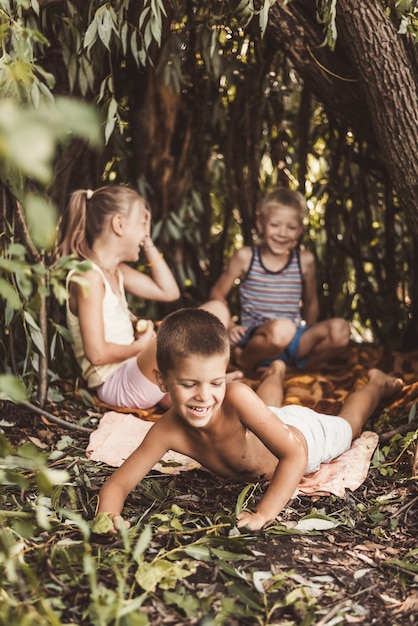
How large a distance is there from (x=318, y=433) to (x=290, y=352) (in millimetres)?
1239

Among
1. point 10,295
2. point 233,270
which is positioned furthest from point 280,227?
point 10,295

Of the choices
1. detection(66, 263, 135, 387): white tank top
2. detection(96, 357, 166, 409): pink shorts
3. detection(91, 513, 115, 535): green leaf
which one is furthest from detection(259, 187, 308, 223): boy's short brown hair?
detection(91, 513, 115, 535): green leaf

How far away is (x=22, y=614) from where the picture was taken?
141 centimetres

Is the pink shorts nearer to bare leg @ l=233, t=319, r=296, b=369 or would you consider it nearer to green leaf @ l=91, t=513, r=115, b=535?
bare leg @ l=233, t=319, r=296, b=369

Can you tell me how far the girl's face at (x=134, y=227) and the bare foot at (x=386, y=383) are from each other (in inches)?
44.0

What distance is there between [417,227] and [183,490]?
1.41m

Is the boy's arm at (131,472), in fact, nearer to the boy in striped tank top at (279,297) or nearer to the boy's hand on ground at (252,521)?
the boy's hand on ground at (252,521)

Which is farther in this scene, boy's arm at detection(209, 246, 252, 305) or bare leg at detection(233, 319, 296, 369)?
boy's arm at detection(209, 246, 252, 305)

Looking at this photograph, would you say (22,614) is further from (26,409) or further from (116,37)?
(116,37)

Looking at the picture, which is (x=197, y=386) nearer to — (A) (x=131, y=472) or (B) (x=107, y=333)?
(A) (x=131, y=472)

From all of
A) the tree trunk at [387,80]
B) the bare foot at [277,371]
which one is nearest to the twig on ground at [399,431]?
the bare foot at [277,371]

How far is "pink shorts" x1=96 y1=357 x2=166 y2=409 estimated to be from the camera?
3027 millimetres

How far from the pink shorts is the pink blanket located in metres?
0.18

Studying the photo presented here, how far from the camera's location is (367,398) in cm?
288
